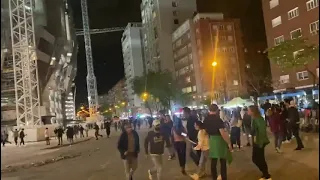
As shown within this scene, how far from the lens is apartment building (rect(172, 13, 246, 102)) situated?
276 feet

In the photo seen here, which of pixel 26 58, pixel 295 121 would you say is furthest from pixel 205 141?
pixel 26 58

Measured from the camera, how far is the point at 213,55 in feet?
278

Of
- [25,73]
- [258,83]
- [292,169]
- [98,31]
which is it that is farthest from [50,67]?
[98,31]

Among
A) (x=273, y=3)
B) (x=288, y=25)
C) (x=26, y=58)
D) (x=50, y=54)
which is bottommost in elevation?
(x=26, y=58)

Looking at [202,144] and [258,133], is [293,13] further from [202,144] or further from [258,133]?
[258,133]

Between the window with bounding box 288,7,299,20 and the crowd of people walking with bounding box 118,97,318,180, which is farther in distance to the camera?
the window with bounding box 288,7,299,20

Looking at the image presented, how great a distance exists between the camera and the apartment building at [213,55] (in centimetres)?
8400

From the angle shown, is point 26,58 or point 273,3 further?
point 273,3

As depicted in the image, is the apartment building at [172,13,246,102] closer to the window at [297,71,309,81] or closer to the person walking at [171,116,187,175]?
the window at [297,71,309,81]

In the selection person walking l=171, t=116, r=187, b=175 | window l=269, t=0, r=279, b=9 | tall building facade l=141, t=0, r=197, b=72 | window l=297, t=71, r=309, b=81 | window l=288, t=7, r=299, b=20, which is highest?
tall building facade l=141, t=0, r=197, b=72

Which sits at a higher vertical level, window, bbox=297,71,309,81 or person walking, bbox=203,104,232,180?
window, bbox=297,71,309,81

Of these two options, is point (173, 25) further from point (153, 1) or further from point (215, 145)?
point (215, 145)

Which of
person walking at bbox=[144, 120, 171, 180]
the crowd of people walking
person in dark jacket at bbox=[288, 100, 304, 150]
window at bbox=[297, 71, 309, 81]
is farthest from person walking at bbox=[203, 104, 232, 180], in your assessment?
window at bbox=[297, 71, 309, 81]

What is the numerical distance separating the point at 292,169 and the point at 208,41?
76082mm
